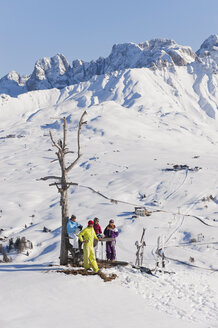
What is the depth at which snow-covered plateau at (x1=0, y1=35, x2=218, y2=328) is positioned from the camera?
796 centimetres

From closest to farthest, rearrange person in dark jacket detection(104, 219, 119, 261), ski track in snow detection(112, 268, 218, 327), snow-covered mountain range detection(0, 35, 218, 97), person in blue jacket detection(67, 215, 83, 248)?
1. ski track in snow detection(112, 268, 218, 327)
2. person in blue jacket detection(67, 215, 83, 248)
3. person in dark jacket detection(104, 219, 119, 261)
4. snow-covered mountain range detection(0, 35, 218, 97)

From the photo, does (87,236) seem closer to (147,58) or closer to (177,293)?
(177,293)

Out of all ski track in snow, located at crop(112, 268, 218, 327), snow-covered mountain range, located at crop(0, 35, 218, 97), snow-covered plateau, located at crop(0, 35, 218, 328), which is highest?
snow-covered mountain range, located at crop(0, 35, 218, 97)

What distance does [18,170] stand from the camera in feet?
171

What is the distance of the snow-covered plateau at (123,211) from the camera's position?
796 centimetres

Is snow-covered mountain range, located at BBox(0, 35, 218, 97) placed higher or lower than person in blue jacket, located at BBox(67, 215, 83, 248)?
higher

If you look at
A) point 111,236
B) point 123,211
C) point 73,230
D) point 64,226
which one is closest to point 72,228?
point 73,230

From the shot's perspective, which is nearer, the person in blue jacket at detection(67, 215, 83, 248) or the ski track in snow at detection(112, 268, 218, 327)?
the ski track in snow at detection(112, 268, 218, 327)

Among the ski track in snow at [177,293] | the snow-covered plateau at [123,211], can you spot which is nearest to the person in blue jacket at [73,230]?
the snow-covered plateau at [123,211]

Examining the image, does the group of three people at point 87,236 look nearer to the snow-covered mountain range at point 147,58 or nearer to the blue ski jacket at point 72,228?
the blue ski jacket at point 72,228

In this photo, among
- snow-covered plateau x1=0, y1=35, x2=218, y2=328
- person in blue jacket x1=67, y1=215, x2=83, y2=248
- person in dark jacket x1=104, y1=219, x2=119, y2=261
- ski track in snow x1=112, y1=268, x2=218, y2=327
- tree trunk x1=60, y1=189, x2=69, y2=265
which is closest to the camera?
snow-covered plateau x1=0, y1=35, x2=218, y2=328

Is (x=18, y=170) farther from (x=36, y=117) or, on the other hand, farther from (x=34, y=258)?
(x=36, y=117)

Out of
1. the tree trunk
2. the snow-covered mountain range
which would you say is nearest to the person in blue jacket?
the tree trunk

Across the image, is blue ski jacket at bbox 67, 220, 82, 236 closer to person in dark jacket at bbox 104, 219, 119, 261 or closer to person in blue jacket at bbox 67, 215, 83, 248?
person in blue jacket at bbox 67, 215, 83, 248
